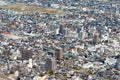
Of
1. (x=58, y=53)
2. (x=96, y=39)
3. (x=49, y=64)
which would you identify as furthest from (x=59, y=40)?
(x=49, y=64)

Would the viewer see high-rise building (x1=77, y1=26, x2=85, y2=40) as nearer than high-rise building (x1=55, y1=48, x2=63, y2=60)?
No

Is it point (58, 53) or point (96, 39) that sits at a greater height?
point (58, 53)

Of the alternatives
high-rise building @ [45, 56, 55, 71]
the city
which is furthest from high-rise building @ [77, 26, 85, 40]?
high-rise building @ [45, 56, 55, 71]

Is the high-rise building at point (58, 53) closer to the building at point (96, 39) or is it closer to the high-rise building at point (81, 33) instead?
the building at point (96, 39)

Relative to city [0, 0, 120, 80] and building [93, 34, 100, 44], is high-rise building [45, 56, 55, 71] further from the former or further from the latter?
building [93, 34, 100, 44]

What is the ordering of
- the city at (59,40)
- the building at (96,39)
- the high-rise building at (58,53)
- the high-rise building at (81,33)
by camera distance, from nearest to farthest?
1. the city at (59,40)
2. the high-rise building at (58,53)
3. the building at (96,39)
4. the high-rise building at (81,33)

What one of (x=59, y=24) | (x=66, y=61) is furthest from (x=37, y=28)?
(x=66, y=61)

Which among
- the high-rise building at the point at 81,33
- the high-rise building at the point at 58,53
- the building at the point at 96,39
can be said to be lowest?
the high-rise building at the point at 81,33

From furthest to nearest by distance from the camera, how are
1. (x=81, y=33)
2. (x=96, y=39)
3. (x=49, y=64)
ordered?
(x=81, y=33), (x=96, y=39), (x=49, y=64)

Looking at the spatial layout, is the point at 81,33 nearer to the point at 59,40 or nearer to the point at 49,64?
the point at 59,40

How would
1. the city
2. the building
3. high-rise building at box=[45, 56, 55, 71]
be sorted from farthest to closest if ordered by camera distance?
the building, high-rise building at box=[45, 56, 55, 71], the city

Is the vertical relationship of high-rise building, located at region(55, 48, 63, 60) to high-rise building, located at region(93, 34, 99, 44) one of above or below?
above

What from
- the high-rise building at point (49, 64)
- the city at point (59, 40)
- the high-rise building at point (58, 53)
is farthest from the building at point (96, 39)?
the high-rise building at point (49, 64)

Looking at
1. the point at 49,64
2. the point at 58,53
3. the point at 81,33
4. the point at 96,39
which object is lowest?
the point at 81,33
